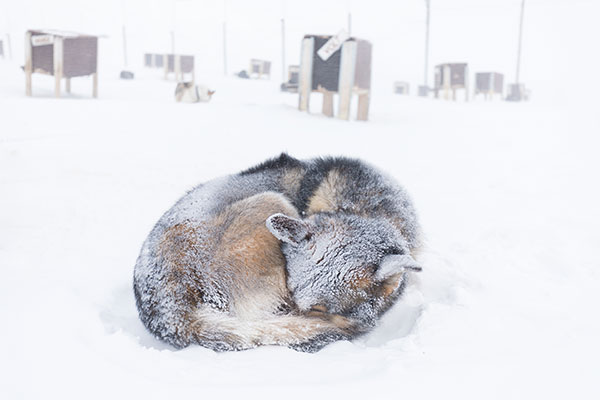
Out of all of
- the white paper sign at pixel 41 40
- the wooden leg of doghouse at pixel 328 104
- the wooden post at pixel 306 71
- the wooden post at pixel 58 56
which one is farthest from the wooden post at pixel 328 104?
the white paper sign at pixel 41 40

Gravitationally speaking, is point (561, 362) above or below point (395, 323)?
above

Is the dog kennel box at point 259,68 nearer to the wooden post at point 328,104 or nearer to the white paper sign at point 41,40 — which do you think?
the white paper sign at point 41,40

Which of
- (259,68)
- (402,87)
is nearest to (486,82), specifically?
(402,87)

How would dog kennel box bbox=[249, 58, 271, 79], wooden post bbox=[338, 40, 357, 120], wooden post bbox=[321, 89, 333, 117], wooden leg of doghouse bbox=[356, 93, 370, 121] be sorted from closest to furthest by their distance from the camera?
wooden post bbox=[338, 40, 357, 120] < wooden post bbox=[321, 89, 333, 117] < wooden leg of doghouse bbox=[356, 93, 370, 121] < dog kennel box bbox=[249, 58, 271, 79]

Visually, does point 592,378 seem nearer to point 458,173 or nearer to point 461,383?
point 461,383

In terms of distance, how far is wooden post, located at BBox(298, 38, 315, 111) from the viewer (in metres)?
9.04

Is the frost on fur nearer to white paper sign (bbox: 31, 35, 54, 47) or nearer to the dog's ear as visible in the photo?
the dog's ear

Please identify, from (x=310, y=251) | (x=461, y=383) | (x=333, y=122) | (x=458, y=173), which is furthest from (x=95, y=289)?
(x=333, y=122)

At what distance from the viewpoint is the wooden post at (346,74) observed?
8781mm

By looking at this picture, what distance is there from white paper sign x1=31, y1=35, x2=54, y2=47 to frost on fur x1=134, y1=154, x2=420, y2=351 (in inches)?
387

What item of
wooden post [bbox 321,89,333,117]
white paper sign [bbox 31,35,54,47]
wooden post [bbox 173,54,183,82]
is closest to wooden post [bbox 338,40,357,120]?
wooden post [bbox 321,89,333,117]

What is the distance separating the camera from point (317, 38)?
896cm

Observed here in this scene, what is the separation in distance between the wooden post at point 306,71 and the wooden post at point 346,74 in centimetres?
70

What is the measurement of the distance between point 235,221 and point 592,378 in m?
1.62
